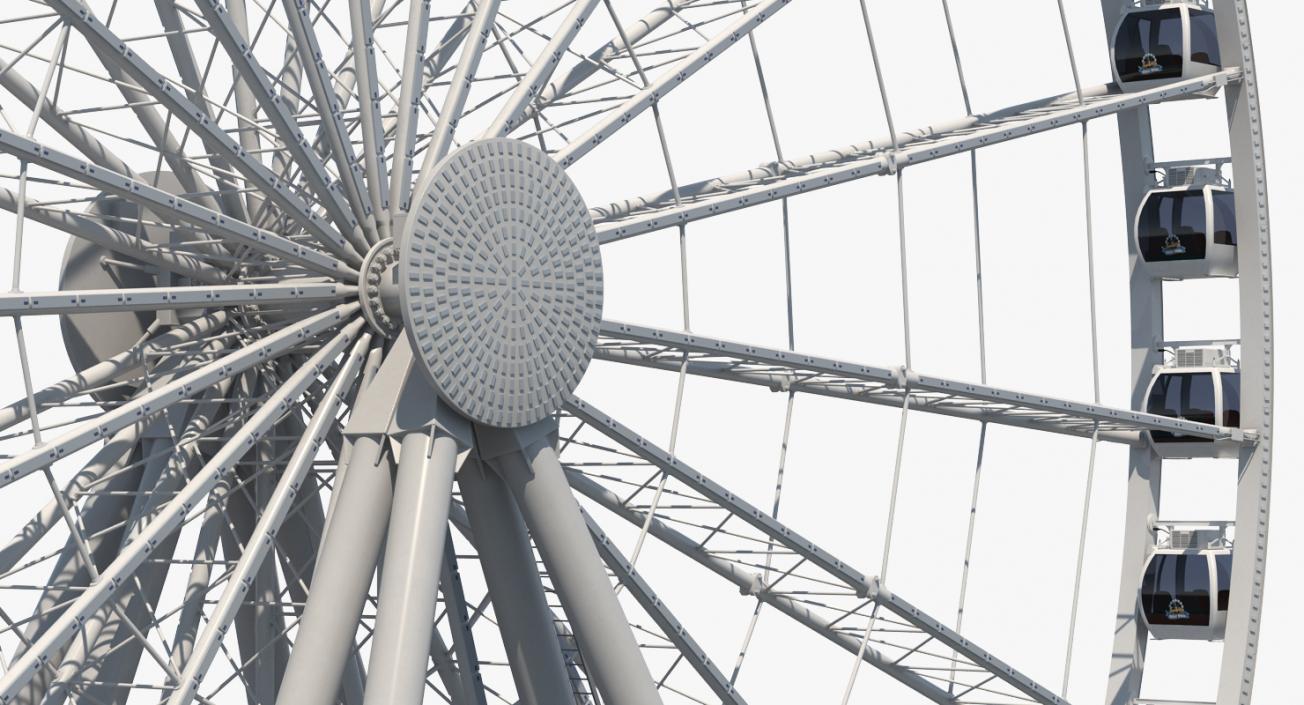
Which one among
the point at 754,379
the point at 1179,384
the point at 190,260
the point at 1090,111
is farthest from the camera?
the point at 1179,384

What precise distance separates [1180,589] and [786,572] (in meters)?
7.36

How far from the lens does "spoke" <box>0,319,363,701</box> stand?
18922 mm

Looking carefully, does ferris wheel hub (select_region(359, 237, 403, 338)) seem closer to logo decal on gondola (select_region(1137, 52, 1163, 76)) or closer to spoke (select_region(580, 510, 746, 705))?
spoke (select_region(580, 510, 746, 705))

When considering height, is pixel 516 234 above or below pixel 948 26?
below

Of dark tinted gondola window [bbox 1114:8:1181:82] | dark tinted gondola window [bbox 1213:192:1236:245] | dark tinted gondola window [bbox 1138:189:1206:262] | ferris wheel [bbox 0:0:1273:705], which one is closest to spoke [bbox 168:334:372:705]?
ferris wheel [bbox 0:0:1273:705]

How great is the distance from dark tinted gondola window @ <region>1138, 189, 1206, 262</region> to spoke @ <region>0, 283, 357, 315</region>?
13380mm

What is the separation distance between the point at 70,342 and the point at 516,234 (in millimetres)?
5302

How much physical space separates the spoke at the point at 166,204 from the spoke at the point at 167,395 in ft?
1.59

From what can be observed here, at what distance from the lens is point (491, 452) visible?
2164 cm

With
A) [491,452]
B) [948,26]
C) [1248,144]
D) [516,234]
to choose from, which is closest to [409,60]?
[516,234]

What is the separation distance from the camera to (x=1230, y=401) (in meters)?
30.8

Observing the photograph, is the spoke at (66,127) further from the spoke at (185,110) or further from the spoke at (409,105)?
the spoke at (409,105)

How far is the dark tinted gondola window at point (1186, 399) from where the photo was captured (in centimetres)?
3075

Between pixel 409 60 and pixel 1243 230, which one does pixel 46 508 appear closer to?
pixel 409 60
